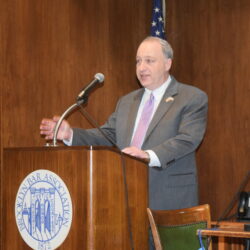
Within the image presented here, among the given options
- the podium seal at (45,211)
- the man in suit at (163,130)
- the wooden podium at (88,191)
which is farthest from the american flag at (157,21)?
the podium seal at (45,211)

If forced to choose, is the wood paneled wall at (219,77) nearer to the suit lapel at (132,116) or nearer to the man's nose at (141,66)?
the suit lapel at (132,116)

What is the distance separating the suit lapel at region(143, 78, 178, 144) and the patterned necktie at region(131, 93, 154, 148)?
2.1 inches

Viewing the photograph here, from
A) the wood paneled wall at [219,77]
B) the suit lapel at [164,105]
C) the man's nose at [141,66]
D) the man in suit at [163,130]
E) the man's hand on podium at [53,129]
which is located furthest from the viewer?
the wood paneled wall at [219,77]

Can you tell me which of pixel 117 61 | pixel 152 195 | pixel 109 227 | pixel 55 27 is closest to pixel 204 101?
pixel 152 195

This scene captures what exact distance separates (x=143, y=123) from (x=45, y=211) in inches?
46.9

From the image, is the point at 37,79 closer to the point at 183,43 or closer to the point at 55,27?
the point at 55,27

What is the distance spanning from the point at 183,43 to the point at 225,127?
3.25 feet

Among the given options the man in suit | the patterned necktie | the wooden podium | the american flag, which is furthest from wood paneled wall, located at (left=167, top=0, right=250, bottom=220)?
the wooden podium

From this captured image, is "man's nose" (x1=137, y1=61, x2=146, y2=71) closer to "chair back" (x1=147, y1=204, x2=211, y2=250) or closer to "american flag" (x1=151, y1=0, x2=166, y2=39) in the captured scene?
"chair back" (x1=147, y1=204, x2=211, y2=250)

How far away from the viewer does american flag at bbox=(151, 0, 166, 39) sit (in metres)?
5.48

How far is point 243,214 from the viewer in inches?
95.6

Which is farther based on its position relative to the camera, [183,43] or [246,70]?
[183,43]

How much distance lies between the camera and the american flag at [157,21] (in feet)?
18.0

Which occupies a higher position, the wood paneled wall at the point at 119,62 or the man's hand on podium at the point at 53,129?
the wood paneled wall at the point at 119,62
